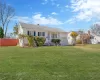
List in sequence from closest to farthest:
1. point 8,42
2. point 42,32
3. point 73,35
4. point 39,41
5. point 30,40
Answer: point 30,40
point 39,41
point 42,32
point 8,42
point 73,35

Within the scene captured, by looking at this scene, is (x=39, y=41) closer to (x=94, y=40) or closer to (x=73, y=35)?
(x=73, y=35)

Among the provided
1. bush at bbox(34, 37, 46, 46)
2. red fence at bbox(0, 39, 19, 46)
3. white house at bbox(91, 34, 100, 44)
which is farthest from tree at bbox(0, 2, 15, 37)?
white house at bbox(91, 34, 100, 44)

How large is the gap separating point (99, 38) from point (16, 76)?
182ft

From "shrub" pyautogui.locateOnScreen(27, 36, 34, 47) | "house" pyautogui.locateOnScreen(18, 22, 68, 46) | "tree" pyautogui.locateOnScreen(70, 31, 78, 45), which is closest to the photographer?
"shrub" pyautogui.locateOnScreen(27, 36, 34, 47)

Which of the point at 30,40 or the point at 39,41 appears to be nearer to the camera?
the point at 30,40

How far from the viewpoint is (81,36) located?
4969 cm

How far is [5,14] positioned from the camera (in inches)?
2128

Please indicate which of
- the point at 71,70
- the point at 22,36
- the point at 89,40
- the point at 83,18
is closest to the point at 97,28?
the point at 89,40

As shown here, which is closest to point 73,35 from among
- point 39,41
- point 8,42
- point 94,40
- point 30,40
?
point 94,40

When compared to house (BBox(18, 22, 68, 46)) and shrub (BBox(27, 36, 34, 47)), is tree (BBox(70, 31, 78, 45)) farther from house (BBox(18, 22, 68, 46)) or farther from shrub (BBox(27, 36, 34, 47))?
shrub (BBox(27, 36, 34, 47))

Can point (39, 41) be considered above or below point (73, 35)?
below

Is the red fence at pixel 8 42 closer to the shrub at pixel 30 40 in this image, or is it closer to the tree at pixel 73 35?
the shrub at pixel 30 40

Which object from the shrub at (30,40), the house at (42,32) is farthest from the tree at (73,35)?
the shrub at (30,40)

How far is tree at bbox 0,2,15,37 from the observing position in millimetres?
52781
